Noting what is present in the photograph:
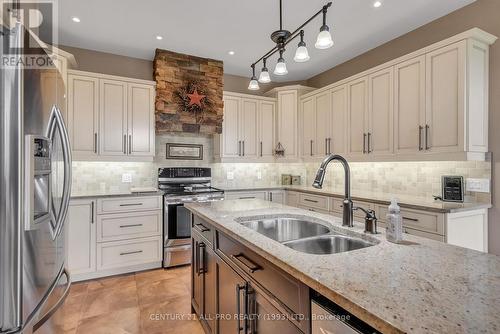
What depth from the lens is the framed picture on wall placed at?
4.01 metres

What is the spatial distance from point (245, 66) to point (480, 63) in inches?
115

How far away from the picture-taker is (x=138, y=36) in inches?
127

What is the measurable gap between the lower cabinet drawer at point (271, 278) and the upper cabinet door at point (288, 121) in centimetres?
301

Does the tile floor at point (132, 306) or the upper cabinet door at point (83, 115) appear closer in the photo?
the tile floor at point (132, 306)

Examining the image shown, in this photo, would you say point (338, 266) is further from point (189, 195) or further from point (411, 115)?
point (189, 195)

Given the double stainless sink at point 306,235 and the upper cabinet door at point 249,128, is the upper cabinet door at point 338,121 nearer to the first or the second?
the upper cabinet door at point 249,128

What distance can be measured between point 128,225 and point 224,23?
8.55 ft

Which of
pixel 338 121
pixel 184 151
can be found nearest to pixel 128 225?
pixel 184 151

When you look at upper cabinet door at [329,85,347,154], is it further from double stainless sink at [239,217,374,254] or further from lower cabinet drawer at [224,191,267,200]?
double stainless sink at [239,217,374,254]

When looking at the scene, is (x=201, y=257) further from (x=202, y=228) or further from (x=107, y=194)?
(x=107, y=194)

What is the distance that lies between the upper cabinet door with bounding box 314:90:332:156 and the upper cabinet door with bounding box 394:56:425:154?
1.04 m

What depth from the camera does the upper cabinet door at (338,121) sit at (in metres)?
3.58

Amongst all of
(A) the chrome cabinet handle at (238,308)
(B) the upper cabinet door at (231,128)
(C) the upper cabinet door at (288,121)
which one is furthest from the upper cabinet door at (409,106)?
(A) the chrome cabinet handle at (238,308)

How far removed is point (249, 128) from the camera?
432 centimetres
